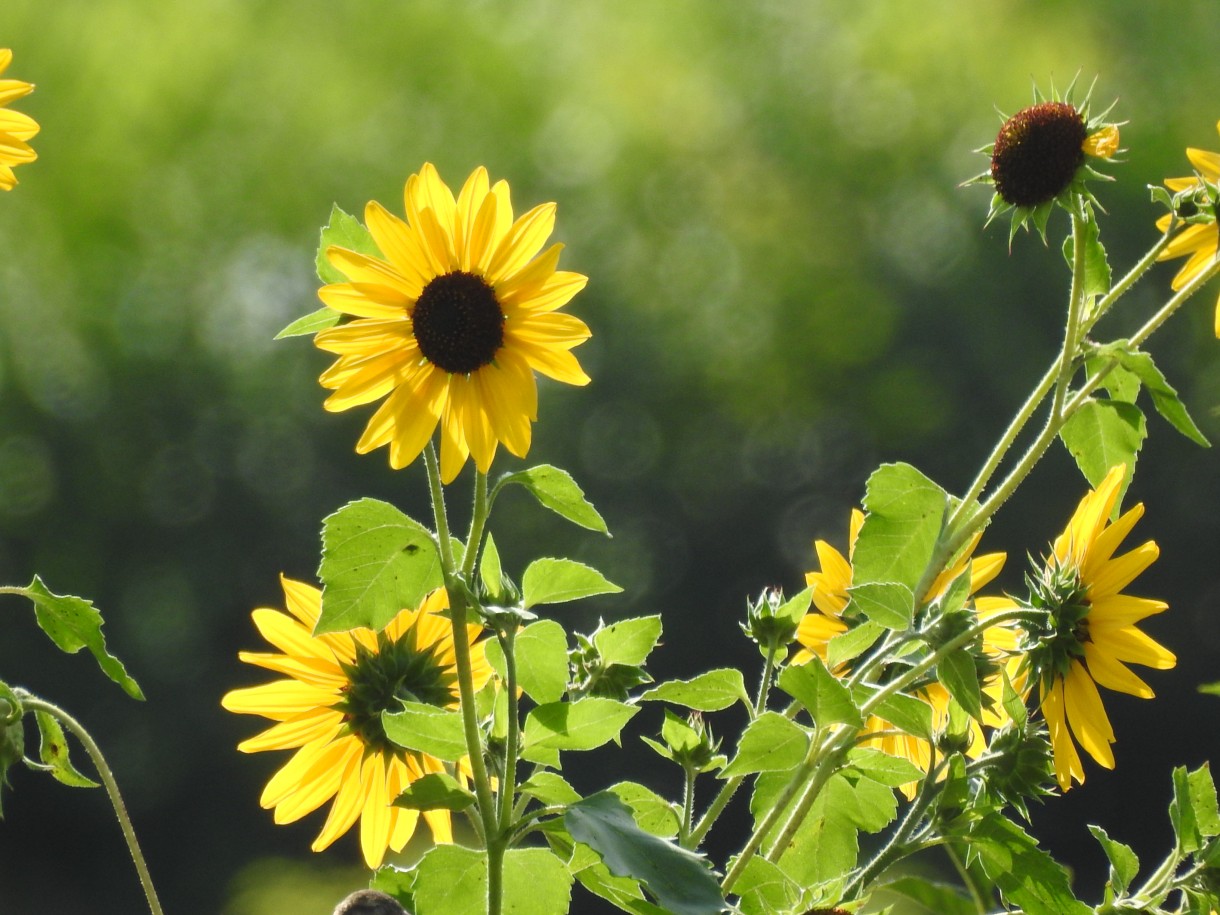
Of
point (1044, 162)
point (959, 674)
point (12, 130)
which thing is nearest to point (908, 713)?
point (959, 674)

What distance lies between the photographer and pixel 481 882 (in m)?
0.51

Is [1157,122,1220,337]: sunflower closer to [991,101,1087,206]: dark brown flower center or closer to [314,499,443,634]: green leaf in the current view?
[991,101,1087,206]: dark brown flower center

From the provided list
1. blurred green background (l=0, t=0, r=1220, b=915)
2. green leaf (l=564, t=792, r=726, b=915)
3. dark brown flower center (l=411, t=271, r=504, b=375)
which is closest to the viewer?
green leaf (l=564, t=792, r=726, b=915)

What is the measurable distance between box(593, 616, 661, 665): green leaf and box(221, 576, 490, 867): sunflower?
0.05 m

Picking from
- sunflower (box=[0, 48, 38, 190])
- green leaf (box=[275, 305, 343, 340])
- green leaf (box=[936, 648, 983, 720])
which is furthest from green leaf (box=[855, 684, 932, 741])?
sunflower (box=[0, 48, 38, 190])

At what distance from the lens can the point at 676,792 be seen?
17.1ft

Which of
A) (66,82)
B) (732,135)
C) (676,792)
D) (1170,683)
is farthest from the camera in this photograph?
(732,135)

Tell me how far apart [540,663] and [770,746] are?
8 cm

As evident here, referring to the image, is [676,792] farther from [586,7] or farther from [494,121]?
[586,7]

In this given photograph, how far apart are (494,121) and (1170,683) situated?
4.10m

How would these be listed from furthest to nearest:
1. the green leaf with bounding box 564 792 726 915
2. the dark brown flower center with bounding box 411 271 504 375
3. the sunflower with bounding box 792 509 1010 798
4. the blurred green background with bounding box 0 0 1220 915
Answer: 1. the blurred green background with bounding box 0 0 1220 915
2. the sunflower with bounding box 792 509 1010 798
3. the dark brown flower center with bounding box 411 271 504 375
4. the green leaf with bounding box 564 792 726 915

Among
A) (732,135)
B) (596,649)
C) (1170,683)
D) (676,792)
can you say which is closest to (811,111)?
(732,135)

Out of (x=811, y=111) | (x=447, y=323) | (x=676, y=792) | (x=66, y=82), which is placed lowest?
(x=676, y=792)

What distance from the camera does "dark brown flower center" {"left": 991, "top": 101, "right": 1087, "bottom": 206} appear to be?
2.02 ft
